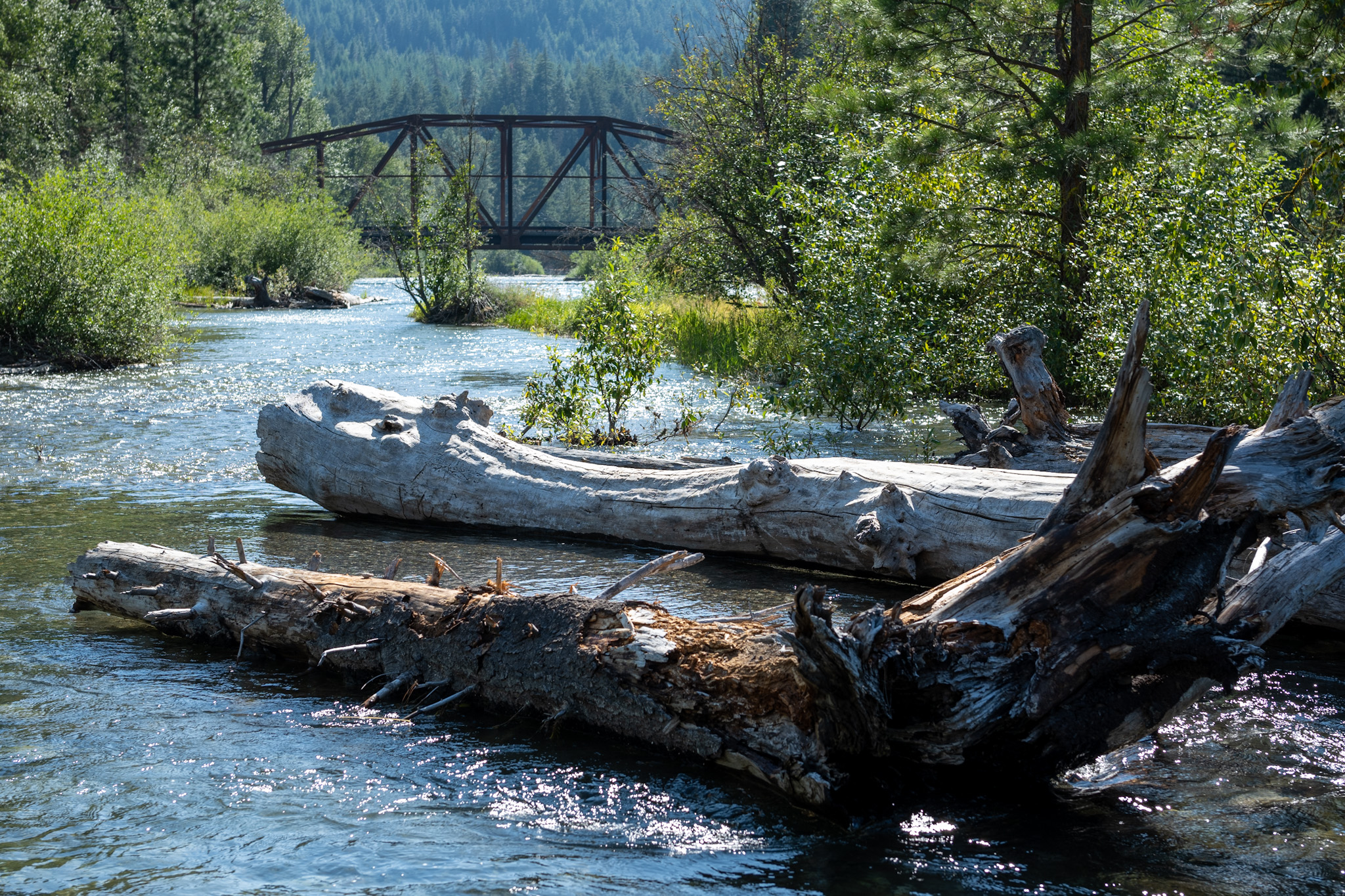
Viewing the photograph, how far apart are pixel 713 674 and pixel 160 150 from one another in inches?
1952

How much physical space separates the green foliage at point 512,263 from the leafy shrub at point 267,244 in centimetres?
6333

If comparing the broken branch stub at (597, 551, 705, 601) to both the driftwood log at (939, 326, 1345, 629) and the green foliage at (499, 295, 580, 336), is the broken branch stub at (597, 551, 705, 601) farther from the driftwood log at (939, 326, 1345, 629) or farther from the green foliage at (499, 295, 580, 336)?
the green foliage at (499, 295, 580, 336)

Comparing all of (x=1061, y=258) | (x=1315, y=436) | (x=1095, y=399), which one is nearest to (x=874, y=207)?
(x=1061, y=258)

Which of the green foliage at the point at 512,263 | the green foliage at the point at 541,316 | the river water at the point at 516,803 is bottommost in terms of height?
the river water at the point at 516,803

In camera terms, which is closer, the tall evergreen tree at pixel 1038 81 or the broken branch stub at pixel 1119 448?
the broken branch stub at pixel 1119 448

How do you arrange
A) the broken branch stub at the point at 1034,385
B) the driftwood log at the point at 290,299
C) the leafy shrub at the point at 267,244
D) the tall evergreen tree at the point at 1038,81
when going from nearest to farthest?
the broken branch stub at the point at 1034,385
the tall evergreen tree at the point at 1038,81
the driftwood log at the point at 290,299
the leafy shrub at the point at 267,244

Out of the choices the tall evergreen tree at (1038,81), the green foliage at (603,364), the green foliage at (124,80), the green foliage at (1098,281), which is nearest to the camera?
the green foliage at (1098,281)

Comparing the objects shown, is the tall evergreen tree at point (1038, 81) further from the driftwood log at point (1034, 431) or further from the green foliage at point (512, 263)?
the green foliage at point (512, 263)

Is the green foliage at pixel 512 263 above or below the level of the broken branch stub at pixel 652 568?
above

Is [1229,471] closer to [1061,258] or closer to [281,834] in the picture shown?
[281,834]

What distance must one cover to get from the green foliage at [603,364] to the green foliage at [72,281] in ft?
33.7

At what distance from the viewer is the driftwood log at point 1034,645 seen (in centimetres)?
337

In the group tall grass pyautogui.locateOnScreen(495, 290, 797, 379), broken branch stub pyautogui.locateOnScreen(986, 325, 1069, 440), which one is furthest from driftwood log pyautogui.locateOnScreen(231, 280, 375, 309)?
broken branch stub pyautogui.locateOnScreen(986, 325, 1069, 440)

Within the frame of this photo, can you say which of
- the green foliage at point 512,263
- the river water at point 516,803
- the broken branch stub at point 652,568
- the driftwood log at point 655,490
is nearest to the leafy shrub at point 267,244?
the driftwood log at point 655,490
